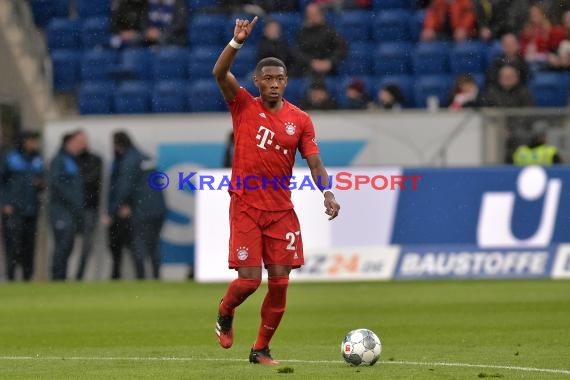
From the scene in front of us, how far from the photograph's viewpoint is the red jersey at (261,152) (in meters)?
9.88

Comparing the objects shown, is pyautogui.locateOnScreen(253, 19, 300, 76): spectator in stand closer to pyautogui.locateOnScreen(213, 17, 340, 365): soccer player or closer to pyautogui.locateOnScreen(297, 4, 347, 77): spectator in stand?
pyautogui.locateOnScreen(297, 4, 347, 77): spectator in stand

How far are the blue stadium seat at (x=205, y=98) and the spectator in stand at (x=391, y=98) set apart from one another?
2439 millimetres

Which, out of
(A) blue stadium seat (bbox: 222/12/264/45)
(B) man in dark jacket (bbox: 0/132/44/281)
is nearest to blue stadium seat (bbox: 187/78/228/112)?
(A) blue stadium seat (bbox: 222/12/264/45)

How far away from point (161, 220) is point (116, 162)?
1.02 m

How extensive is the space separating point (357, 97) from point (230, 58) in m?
11.3

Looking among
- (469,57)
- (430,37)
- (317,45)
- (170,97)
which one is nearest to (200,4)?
(170,97)

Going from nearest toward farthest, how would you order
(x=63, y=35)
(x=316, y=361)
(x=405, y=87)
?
(x=316, y=361)
(x=405, y=87)
(x=63, y=35)

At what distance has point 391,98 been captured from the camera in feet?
66.9

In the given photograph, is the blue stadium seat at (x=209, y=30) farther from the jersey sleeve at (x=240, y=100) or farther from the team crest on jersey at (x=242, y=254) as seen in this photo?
the team crest on jersey at (x=242, y=254)

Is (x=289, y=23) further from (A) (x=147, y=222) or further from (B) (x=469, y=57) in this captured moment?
(A) (x=147, y=222)

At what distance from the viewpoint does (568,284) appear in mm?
17438

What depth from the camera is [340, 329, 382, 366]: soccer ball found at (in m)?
9.49

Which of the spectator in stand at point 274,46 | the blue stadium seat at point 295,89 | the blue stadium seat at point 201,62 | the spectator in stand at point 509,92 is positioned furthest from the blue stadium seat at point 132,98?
the spectator in stand at point 509,92

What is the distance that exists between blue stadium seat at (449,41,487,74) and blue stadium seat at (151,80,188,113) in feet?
13.5
